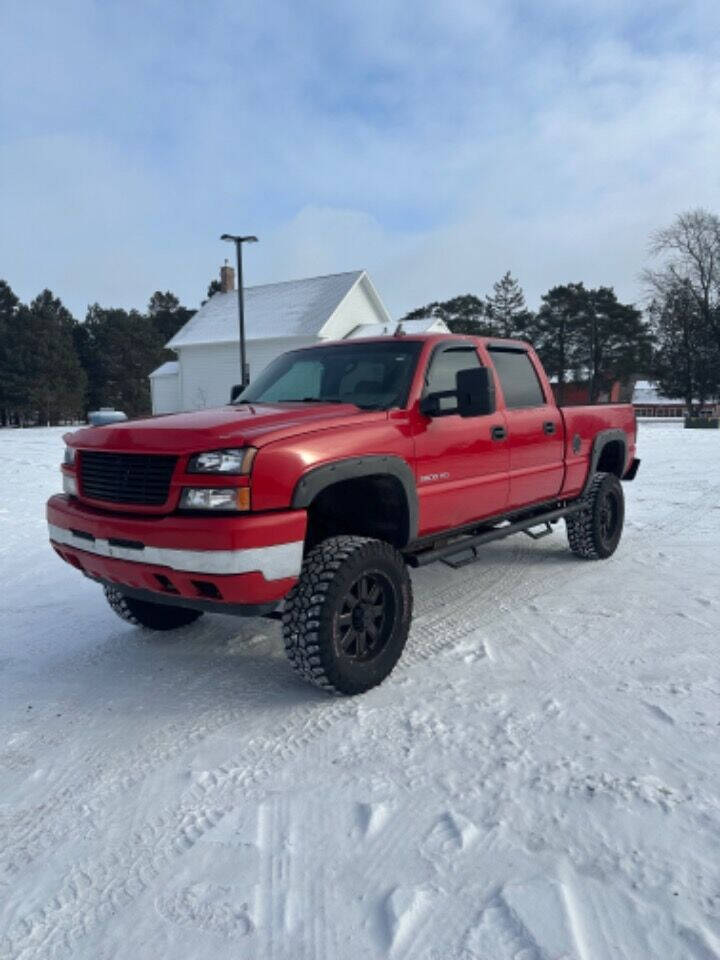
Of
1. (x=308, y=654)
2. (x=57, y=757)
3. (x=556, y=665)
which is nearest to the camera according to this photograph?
(x=57, y=757)

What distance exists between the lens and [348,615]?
344 centimetres

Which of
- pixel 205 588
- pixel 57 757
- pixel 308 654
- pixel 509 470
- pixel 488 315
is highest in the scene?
pixel 488 315

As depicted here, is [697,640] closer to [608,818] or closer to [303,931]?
[608,818]

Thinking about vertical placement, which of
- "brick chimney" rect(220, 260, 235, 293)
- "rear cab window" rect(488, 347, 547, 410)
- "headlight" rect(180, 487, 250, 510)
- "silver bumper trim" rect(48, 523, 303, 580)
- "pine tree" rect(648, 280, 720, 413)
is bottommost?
"silver bumper trim" rect(48, 523, 303, 580)

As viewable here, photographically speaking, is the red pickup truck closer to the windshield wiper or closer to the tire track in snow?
the windshield wiper

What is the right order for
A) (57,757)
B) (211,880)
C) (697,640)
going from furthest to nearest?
(697,640), (57,757), (211,880)

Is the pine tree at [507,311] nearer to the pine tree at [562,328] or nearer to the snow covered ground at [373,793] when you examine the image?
the pine tree at [562,328]

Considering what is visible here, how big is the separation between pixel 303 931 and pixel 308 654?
138 cm

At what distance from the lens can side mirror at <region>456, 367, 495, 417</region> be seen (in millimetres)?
3828

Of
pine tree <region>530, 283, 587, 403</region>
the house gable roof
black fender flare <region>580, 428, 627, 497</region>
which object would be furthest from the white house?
black fender flare <region>580, 428, 627, 497</region>

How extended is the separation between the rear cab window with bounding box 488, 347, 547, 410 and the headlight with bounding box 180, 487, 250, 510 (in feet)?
7.98

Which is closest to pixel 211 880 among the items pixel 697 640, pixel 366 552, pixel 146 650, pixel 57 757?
pixel 57 757

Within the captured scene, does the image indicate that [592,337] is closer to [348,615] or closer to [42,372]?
[42,372]

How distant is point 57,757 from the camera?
2.97m
